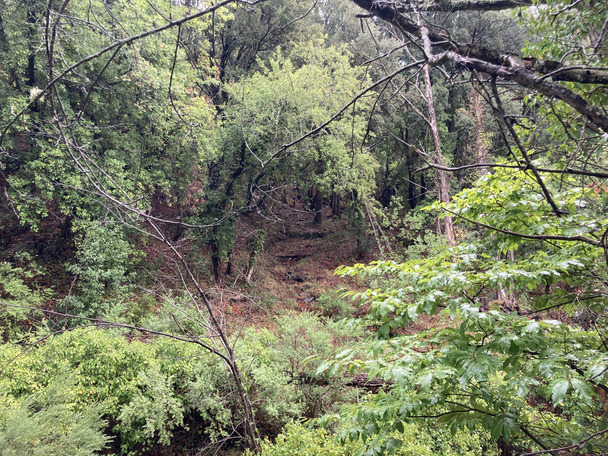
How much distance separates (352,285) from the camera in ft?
45.7

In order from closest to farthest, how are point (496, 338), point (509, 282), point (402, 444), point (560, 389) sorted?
point (560, 389) < point (496, 338) < point (509, 282) < point (402, 444)

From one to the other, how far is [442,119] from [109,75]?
14432 mm

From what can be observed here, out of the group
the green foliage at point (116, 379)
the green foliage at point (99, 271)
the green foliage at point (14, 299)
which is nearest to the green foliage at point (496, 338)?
the green foliage at point (116, 379)

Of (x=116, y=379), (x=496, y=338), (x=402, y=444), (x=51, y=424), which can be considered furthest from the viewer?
(x=116, y=379)

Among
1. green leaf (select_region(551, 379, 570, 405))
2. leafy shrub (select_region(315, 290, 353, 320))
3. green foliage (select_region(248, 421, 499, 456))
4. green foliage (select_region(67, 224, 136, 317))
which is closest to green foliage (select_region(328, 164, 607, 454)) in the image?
green leaf (select_region(551, 379, 570, 405))

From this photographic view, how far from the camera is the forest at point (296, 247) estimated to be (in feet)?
5.67

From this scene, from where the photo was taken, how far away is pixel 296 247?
688 inches

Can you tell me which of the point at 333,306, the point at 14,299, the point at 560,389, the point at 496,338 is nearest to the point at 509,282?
the point at 496,338

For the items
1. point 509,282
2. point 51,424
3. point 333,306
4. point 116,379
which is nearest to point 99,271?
point 116,379

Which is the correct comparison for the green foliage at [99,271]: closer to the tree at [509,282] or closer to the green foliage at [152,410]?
the green foliage at [152,410]

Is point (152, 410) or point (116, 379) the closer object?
point (152, 410)

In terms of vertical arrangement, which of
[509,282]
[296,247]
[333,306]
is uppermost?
[509,282]

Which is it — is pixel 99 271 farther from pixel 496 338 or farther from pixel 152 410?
pixel 496 338

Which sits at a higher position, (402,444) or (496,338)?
(496,338)
